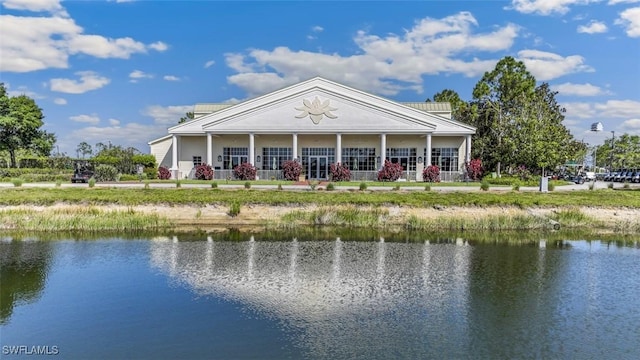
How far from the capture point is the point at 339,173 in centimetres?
3725

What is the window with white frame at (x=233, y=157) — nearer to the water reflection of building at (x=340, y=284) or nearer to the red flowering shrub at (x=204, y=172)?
the red flowering shrub at (x=204, y=172)

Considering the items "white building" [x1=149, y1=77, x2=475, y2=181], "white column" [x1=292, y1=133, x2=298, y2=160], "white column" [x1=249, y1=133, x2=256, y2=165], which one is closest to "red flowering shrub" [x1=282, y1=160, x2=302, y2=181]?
"white column" [x1=292, y1=133, x2=298, y2=160]

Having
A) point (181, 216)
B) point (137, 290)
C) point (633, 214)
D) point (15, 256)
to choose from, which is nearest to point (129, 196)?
point (181, 216)

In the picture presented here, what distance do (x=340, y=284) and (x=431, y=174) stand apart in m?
25.9

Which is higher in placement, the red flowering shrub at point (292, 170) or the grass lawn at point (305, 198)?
the red flowering shrub at point (292, 170)

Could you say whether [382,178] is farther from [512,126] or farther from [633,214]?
[633,214]

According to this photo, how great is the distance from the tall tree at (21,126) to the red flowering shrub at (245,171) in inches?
1094

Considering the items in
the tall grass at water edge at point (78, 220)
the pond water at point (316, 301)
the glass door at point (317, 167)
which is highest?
the glass door at point (317, 167)

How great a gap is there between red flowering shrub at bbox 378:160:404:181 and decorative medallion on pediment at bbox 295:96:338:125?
237 inches

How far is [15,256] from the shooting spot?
16078mm

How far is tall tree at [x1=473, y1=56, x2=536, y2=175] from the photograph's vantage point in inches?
1751

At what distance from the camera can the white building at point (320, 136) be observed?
38.6 metres

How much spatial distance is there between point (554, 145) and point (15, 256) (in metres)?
38.3

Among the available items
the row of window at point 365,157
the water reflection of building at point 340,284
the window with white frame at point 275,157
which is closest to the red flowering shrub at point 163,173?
the row of window at point 365,157
